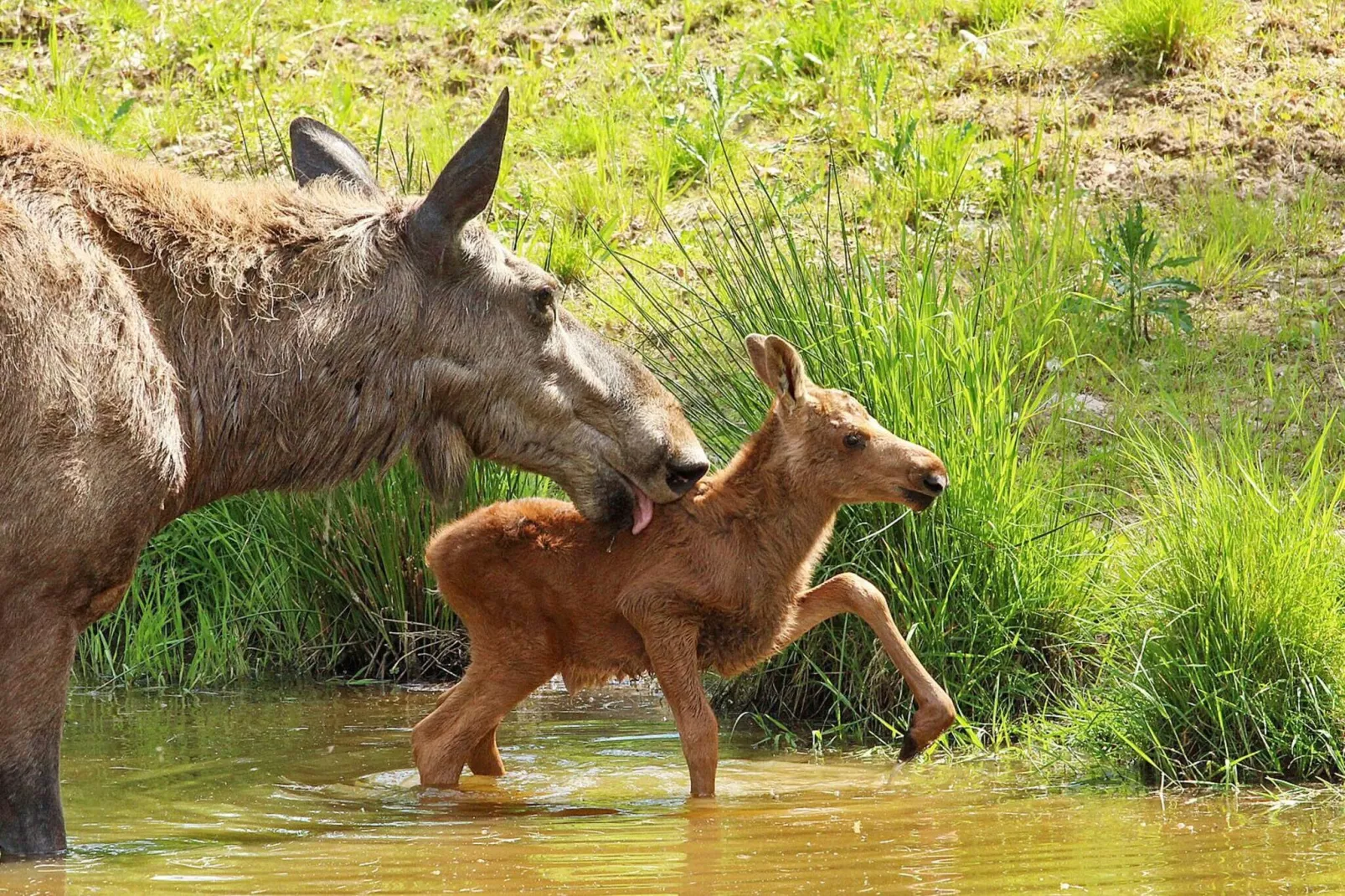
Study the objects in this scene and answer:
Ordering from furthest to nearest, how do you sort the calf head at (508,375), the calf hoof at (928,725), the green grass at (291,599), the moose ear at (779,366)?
the green grass at (291,599)
the moose ear at (779,366)
the calf hoof at (928,725)
the calf head at (508,375)

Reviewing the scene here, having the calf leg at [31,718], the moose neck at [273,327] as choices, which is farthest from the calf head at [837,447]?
the calf leg at [31,718]

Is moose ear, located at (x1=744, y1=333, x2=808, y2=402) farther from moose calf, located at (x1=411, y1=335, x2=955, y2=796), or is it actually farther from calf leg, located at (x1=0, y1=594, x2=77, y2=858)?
calf leg, located at (x1=0, y1=594, x2=77, y2=858)

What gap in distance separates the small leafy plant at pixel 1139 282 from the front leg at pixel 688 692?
4.06 metres

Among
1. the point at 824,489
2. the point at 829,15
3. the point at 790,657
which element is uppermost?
the point at 829,15

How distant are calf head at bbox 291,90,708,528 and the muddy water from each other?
107cm

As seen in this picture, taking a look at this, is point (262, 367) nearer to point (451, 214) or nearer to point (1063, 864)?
point (451, 214)

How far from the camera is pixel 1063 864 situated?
4637 mm

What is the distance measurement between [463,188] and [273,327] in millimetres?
A: 707

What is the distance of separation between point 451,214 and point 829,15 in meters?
7.89

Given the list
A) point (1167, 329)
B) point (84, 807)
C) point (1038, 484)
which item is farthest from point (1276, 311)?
point (84, 807)

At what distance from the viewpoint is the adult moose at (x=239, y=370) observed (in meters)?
4.64

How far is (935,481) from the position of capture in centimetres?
603

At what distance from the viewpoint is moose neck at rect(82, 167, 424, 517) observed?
5117 millimetres

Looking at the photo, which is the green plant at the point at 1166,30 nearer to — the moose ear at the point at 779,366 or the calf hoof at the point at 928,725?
the moose ear at the point at 779,366
